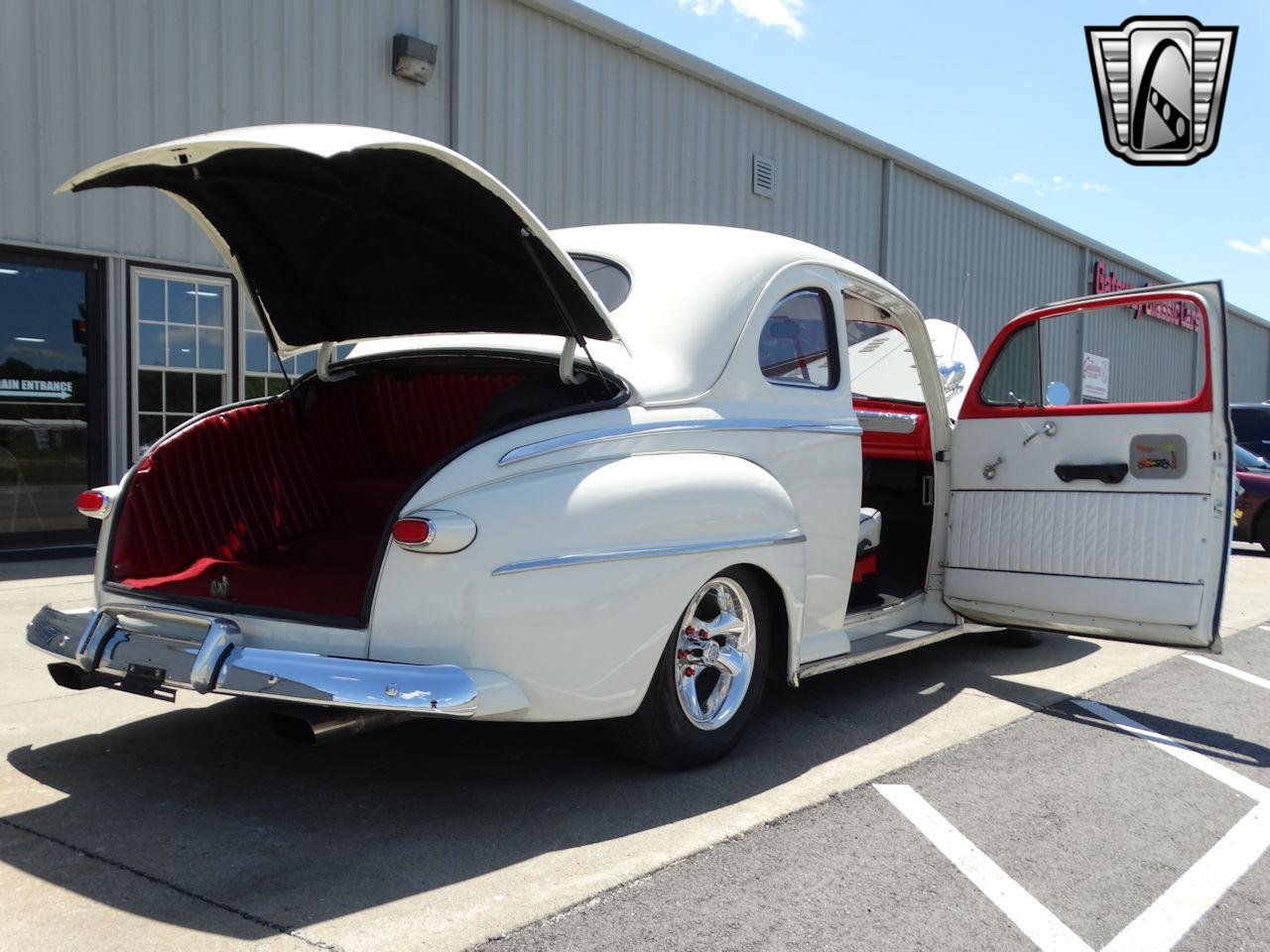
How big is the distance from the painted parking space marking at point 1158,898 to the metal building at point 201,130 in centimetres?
771

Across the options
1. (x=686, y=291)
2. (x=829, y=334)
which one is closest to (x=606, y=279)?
(x=686, y=291)

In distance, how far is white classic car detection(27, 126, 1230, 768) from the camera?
3.27 metres

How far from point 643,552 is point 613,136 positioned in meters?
10.4

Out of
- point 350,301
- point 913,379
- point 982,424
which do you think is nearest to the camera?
point 350,301

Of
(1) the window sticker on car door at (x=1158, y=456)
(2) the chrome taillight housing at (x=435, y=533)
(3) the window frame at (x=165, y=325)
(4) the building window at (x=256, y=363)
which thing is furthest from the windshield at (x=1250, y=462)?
(2) the chrome taillight housing at (x=435, y=533)

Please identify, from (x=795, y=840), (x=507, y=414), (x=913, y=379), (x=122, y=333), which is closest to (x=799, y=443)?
(x=507, y=414)

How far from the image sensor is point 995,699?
5398 mm

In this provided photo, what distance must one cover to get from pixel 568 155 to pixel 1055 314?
802 centimetres

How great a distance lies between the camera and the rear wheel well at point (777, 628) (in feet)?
13.8

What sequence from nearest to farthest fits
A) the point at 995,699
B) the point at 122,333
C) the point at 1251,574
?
the point at 995,699, the point at 122,333, the point at 1251,574

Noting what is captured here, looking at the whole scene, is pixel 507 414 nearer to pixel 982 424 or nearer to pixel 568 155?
pixel 982 424

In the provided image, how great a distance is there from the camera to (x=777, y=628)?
Result: 4375 mm

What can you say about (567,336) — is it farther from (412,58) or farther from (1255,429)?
(1255,429)

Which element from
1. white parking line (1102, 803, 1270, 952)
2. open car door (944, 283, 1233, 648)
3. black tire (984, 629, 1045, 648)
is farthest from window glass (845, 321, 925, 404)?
white parking line (1102, 803, 1270, 952)
